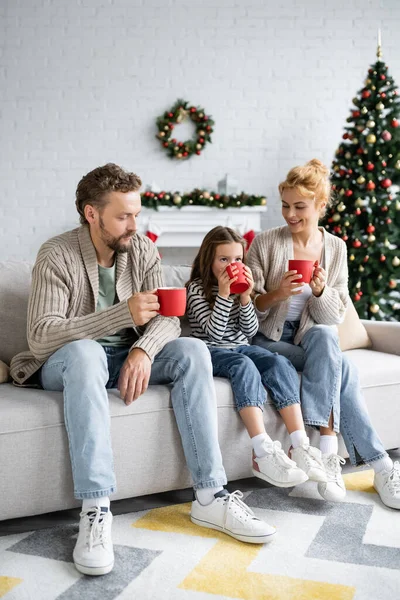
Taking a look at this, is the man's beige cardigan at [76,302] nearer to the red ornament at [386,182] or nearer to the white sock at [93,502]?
the white sock at [93,502]

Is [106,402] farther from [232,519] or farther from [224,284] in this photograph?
[224,284]

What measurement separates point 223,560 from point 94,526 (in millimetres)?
356

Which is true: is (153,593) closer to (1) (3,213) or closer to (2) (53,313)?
(2) (53,313)

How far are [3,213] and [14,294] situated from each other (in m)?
3.79

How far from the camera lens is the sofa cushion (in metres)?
2.52

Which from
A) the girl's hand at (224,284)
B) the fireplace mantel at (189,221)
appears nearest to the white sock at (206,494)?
the girl's hand at (224,284)

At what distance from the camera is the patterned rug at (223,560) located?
1.70 m

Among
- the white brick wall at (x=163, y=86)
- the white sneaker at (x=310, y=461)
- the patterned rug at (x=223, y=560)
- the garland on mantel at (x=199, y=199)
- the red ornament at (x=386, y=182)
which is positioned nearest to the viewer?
the patterned rug at (x=223, y=560)

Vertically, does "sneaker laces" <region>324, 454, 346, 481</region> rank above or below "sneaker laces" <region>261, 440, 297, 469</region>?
below

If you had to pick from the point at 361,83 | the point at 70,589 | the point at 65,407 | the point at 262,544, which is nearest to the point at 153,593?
the point at 70,589

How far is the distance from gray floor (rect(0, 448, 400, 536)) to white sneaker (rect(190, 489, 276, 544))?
0.22 metres

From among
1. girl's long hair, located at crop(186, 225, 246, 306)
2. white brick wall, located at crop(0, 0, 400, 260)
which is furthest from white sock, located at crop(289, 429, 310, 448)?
white brick wall, located at crop(0, 0, 400, 260)

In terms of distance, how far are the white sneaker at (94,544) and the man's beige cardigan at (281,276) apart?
1101mm

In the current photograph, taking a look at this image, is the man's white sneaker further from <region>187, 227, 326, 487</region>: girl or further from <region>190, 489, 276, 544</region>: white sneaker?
<region>190, 489, 276, 544</region>: white sneaker
